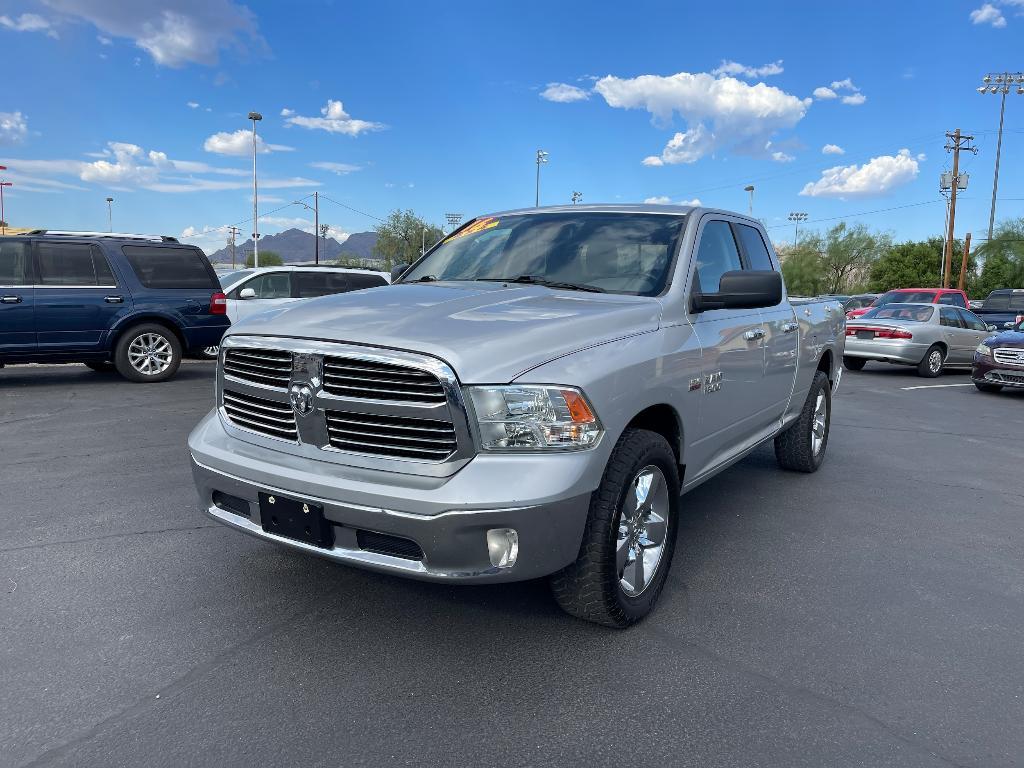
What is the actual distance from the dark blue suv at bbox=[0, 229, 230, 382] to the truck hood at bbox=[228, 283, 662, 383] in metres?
7.31

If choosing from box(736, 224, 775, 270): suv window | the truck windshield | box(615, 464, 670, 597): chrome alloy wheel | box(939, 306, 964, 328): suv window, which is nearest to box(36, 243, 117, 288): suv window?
the truck windshield

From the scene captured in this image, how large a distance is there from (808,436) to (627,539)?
3216mm

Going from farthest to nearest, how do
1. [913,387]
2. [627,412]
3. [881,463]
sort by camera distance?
[913,387]
[881,463]
[627,412]

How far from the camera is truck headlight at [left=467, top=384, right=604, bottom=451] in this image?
2680 millimetres

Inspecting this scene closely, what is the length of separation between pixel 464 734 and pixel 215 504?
1490mm

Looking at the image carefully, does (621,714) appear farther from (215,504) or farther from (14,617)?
(14,617)

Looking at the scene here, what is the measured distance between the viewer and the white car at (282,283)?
12.4m

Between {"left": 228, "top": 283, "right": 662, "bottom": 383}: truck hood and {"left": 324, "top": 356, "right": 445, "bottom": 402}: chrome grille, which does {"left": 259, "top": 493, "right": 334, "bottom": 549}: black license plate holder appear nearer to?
{"left": 324, "top": 356, "right": 445, "bottom": 402}: chrome grille

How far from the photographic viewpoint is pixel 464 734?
247 cm

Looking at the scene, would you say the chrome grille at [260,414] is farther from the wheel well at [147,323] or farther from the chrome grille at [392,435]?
the wheel well at [147,323]

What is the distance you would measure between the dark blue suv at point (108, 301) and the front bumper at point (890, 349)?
11284 millimetres

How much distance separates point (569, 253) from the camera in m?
4.04

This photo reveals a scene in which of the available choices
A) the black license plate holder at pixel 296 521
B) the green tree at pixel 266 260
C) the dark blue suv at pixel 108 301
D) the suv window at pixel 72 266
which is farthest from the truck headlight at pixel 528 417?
the green tree at pixel 266 260

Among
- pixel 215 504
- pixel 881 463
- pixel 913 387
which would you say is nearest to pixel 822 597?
pixel 215 504
